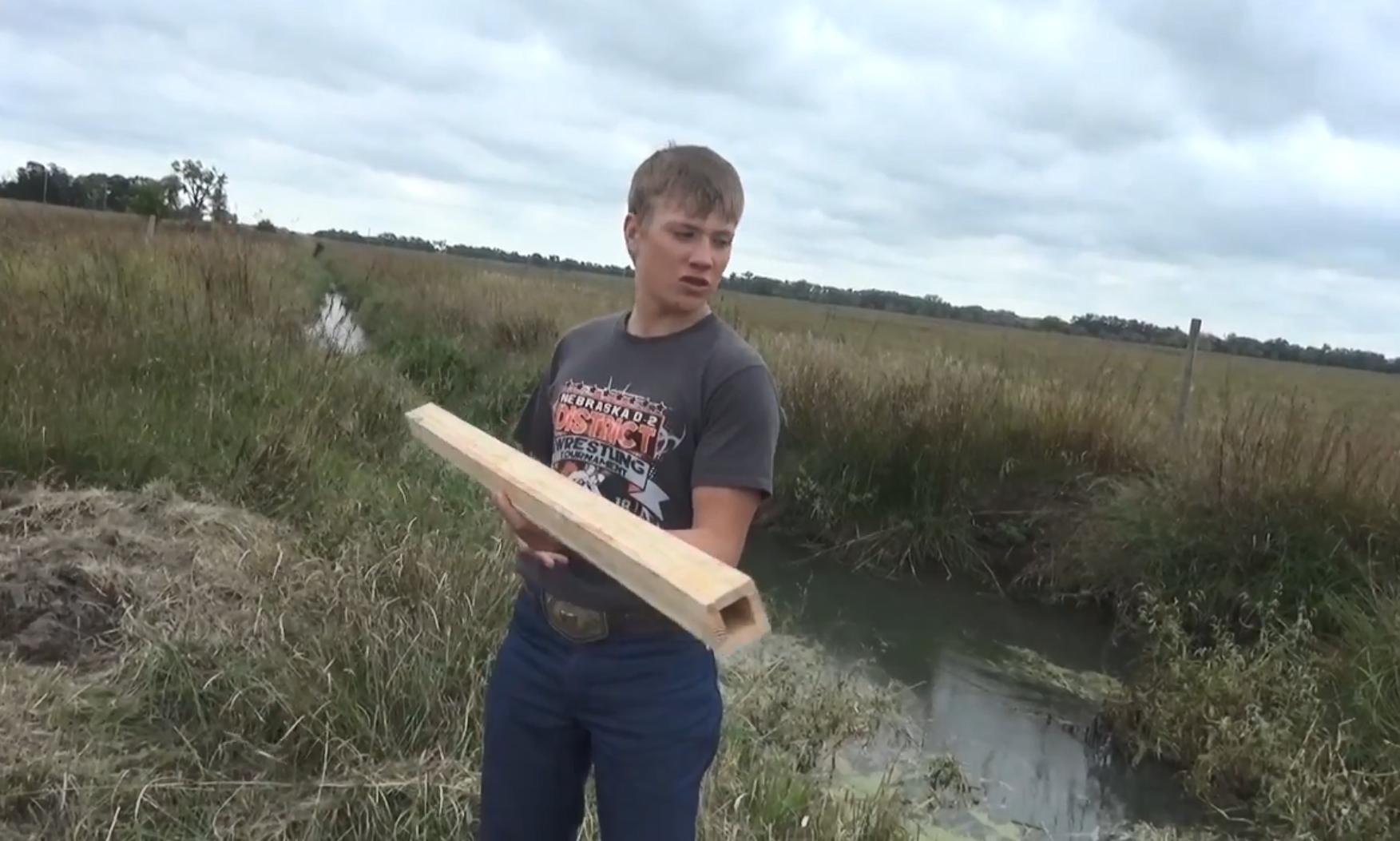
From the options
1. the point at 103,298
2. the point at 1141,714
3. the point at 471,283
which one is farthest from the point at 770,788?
the point at 471,283

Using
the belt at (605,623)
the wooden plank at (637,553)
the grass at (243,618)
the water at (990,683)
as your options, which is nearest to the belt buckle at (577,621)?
the belt at (605,623)

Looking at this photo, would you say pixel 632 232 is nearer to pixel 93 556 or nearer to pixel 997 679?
pixel 93 556

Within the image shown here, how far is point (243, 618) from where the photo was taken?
3.33 meters

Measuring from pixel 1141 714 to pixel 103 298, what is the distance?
19.3 feet

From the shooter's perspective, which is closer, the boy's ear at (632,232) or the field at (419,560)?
the boy's ear at (632,232)

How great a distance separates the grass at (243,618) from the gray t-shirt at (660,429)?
123cm

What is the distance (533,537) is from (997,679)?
461 cm

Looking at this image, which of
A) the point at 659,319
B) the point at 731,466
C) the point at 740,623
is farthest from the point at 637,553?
the point at 659,319

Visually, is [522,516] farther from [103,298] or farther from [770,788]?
[103,298]

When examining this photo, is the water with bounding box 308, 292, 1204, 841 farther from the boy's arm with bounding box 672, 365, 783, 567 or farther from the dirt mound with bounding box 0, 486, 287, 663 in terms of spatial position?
the boy's arm with bounding box 672, 365, 783, 567

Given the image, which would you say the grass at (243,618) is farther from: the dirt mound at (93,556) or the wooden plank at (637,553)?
the wooden plank at (637,553)

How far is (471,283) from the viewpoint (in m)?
19.0

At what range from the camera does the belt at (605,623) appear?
181cm

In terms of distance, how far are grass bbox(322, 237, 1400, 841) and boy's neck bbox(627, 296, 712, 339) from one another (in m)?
3.44
